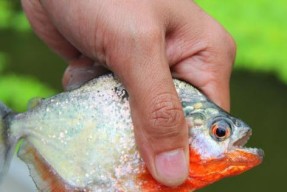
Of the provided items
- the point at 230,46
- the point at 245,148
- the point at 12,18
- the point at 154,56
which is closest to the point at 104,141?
the point at 154,56

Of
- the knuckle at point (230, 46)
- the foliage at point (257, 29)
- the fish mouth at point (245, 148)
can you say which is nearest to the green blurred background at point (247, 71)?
the foliage at point (257, 29)

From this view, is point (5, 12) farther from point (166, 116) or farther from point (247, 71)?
point (166, 116)

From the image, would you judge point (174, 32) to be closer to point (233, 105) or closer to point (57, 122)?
point (57, 122)

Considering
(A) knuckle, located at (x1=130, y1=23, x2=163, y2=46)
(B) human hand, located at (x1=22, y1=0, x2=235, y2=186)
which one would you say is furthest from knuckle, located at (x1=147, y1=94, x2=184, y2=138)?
(A) knuckle, located at (x1=130, y1=23, x2=163, y2=46)

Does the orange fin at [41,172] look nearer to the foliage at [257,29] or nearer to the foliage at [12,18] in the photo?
the foliage at [257,29]

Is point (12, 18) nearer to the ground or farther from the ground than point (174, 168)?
nearer to the ground

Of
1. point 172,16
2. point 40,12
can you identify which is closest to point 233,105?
point 40,12

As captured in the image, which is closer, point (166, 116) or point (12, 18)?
point (166, 116)
